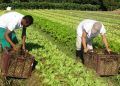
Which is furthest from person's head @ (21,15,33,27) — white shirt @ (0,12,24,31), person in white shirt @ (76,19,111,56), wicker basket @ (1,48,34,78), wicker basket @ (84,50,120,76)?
wicker basket @ (84,50,120,76)

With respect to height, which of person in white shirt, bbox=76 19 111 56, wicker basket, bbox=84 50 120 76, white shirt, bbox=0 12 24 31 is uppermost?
white shirt, bbox=0 12 24 31

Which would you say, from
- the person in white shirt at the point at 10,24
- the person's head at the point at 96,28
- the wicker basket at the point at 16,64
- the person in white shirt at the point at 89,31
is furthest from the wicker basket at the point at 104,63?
the person in white shirt at the point at 10,24

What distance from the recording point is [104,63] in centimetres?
1003

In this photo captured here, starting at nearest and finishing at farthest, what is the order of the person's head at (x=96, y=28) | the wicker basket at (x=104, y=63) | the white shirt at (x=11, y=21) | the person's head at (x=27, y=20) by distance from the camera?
the person's head at (x=27, y=20) → the white shirt at (x=11, y=21) → the person's head at (x=96, y=28) → the wicker basket at (x=104, y=63)

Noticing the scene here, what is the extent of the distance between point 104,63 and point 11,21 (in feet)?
9.22

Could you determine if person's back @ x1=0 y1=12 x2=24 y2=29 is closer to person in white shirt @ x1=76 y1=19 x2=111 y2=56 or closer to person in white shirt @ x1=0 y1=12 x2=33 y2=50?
person in white shirt @ x1=0 y1=12 x2=33 y2=50

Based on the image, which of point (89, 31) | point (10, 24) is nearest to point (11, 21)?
point (10, 24)

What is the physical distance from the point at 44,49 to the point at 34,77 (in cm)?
317

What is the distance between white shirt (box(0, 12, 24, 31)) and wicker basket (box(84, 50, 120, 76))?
7.42ft

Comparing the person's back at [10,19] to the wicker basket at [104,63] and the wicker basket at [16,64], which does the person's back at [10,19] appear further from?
the wicker basket at [104,63]

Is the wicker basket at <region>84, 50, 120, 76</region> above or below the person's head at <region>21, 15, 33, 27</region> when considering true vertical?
below

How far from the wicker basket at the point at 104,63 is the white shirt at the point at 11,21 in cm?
226

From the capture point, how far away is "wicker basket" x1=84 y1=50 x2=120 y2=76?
9977mm

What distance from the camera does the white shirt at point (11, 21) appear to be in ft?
30.3
